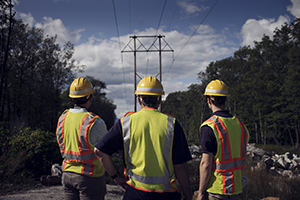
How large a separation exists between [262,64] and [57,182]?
137 feet

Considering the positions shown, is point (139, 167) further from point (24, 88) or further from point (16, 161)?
point (24, 88)

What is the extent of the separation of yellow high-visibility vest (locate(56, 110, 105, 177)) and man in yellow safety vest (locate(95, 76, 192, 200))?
30.4 inches

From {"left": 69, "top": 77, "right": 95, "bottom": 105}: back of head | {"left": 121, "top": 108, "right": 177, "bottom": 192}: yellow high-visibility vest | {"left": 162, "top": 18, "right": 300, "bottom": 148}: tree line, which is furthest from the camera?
{"left": 162, "top": 18, "right": 300, "bottom": 148}: tree line

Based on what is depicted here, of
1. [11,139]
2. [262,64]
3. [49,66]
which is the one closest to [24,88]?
[49,66]

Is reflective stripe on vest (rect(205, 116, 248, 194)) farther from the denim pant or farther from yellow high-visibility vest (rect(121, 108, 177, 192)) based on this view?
the denim pant

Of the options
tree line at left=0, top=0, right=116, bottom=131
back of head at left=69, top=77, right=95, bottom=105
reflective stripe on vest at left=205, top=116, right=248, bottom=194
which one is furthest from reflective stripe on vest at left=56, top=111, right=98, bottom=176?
tree line at left=0, top=0, right=116, bottom=131

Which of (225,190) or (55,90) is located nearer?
(225,190)

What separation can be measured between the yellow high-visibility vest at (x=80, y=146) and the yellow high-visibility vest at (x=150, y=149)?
2.95ft

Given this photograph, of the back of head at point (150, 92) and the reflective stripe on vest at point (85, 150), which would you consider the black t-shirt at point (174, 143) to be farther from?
the reflective stripe on vest at point (85, 150)

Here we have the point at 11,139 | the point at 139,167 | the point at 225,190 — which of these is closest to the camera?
the point at 139,167

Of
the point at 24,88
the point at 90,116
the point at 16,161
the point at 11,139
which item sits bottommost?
the point at 16,161

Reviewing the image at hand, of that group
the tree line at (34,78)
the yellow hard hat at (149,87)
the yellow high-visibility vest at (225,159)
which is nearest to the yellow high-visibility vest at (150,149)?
the yellow hard hat at (149,87)

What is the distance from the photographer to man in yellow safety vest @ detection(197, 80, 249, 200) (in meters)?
3.11

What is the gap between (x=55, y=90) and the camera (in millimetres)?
41250
